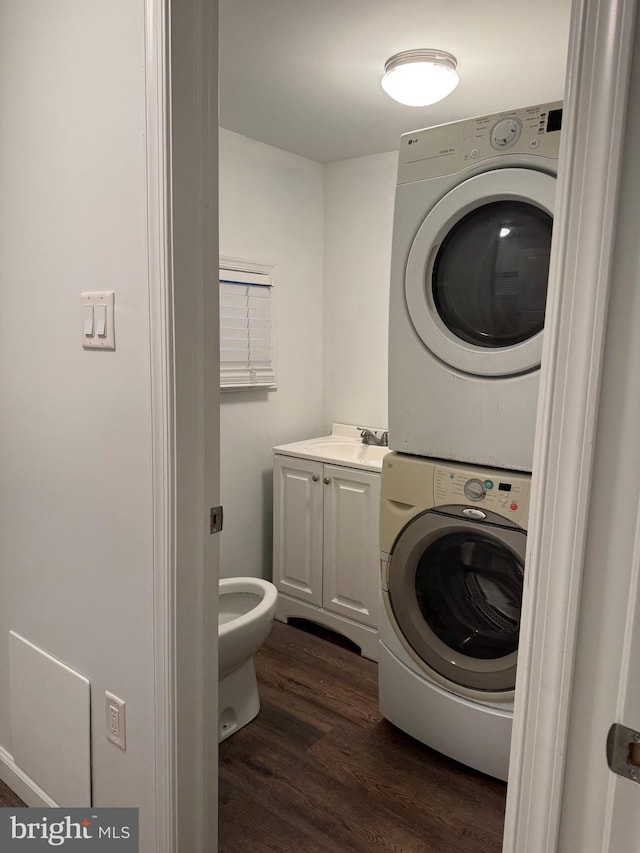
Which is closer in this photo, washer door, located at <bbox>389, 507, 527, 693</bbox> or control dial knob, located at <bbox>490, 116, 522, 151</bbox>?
control dial knob, located at <bbox>490, 116, 522, 151</bbox>

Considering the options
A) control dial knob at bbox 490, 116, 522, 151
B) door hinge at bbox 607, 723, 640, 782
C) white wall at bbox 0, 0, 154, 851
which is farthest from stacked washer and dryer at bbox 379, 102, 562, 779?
door hinge at bbox 607, 723, 640, 782

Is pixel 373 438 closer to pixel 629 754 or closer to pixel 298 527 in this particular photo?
pixel 298 527

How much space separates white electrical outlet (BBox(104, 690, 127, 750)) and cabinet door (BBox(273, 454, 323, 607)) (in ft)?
5.06

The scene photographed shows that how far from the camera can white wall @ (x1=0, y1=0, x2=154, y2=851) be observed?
128 cm

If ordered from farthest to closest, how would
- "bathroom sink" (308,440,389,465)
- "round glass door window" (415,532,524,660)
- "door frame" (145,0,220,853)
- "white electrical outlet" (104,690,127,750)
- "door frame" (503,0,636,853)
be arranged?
"bathroom sink" (308,440,389,465), "round glass door window" (415,532,524,660), "white electrical outlet" (104,690,127,750), "door frame" (145,0,220,853), "door frame" (503,0,636,853)

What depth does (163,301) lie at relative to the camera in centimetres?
119

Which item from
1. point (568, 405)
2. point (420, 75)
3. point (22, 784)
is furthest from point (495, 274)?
point (22, 784)

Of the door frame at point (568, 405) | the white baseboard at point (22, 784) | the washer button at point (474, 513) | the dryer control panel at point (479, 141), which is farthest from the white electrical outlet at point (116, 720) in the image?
the dryer control panel at point (479, 141)

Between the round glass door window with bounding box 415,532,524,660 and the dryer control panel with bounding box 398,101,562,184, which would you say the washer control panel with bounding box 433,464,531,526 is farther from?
the dryer control panel with bounding box 398,101,562,184

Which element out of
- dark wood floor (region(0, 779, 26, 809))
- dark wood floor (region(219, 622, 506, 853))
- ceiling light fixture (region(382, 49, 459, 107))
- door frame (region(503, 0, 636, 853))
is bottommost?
dark wood floor (region(219, 622, 506, 853))

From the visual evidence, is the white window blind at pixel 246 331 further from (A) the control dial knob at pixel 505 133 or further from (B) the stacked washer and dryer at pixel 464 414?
(A) the control dial knob at pixel 505 133

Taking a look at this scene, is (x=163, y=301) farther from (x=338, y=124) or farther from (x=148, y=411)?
(x=338, y=124)

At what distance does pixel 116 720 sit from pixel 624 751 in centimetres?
118

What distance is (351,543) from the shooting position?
2795mm
